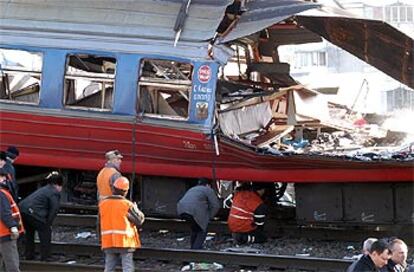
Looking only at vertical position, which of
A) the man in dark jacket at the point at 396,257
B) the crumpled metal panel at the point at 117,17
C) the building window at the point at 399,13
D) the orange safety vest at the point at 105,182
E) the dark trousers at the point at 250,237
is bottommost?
the dark trousers at the point at 250,237

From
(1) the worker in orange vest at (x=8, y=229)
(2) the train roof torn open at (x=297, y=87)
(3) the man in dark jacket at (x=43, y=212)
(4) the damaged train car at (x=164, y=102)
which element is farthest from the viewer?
(2) the train roof torn open at (x=297, y=87)

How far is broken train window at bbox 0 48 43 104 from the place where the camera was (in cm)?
1220

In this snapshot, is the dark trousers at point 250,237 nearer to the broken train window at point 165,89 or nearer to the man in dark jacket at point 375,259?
the broken train window at point 165,89

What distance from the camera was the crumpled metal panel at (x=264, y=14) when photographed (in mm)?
11820

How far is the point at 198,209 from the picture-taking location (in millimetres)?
10977

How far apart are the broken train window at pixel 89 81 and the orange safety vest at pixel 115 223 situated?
307cm

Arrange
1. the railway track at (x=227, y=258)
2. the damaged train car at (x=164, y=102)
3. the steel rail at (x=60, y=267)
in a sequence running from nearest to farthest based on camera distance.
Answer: the steel rail at (x=60, y=267), the railway track at (x=227, y=258), the damaged train car at (x=164, y=102)

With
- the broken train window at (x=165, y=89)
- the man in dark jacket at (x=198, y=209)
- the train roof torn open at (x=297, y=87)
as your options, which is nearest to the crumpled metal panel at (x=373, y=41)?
the train roof torn open at (x=297, y=87)

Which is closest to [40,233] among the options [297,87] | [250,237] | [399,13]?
[250,237]

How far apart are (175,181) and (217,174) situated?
667mm

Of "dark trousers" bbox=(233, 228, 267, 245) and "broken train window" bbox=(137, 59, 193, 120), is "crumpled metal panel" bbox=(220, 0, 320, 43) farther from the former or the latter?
"dark trousers" bbox=(233, 228, 267, 245)

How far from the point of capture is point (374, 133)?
1451 centimetres

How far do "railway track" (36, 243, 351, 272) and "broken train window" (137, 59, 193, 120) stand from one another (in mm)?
2105

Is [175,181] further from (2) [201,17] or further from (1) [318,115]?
(1) [318,115]
